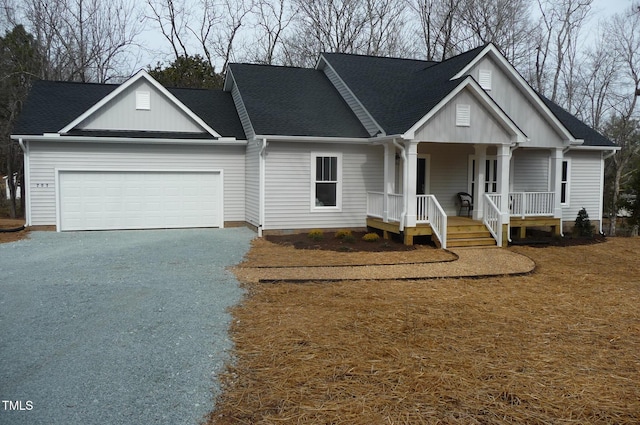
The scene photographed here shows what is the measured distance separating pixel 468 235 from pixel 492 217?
0.95m

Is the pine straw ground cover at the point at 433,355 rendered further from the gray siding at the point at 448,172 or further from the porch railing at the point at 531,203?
the gray siding at the point at 448,172

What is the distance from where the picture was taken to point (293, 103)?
653 inches

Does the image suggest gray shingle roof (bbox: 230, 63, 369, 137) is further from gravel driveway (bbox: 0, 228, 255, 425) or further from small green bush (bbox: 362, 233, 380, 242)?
gravel driveway (bbox: 0, 228, 255, 425)

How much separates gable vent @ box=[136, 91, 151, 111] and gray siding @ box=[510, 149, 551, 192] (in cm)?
1172

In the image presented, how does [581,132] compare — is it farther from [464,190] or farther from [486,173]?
[464,190]

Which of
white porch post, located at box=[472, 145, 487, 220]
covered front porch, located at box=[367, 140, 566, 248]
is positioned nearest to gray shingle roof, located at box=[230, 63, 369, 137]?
covered front porch, located at box=[367, 140, 566, 248]

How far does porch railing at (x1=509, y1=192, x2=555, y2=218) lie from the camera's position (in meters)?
15.2

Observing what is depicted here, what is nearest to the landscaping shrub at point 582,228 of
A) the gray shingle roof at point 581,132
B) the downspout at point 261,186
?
the gray shingle roof at point 581,132

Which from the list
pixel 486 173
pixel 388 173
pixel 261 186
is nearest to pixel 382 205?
Answer: pixel 388 173

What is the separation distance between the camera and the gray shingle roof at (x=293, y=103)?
15.1 meters

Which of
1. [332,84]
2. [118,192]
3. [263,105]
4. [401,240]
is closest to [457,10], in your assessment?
[332,84]

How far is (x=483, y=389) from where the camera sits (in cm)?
467

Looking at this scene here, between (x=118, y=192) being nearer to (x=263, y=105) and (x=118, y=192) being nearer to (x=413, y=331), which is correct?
(x=263, y=105)

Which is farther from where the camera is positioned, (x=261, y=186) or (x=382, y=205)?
(x=382, y=205)
